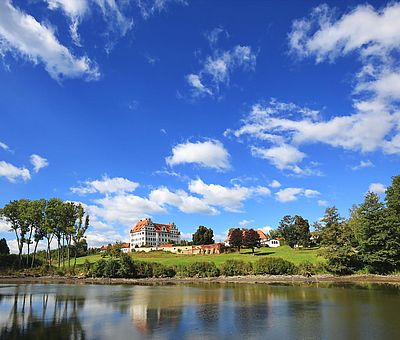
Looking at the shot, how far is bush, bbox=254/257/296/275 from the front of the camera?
6175 cm

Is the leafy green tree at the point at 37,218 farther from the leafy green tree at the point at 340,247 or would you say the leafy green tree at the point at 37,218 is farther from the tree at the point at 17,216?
the leafy green tree at the point at 340,247

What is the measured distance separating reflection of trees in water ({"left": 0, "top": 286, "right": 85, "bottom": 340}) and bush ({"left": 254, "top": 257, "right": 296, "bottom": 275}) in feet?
120

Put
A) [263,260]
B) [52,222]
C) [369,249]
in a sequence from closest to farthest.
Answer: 1. [369,249]
2. [263,260]
3. [52,222]

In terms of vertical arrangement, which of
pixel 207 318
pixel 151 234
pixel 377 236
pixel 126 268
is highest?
pixel 151 234

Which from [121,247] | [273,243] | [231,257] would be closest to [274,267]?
[231,257]

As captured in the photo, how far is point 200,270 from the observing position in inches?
2557

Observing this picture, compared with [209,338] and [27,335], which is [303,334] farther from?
[27,335]

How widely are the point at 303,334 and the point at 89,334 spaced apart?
34.3 feet

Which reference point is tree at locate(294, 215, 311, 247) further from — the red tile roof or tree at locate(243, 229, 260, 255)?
the red tile roof

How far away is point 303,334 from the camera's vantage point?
57.3 ft

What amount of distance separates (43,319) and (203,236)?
304ft

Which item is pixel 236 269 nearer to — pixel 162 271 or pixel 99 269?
pixel 162 271

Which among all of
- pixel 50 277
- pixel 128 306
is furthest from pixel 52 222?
pixel 128 306

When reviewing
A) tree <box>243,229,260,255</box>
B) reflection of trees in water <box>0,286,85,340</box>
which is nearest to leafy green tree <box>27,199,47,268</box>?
reflection of trees in water <box>0,286,85,340</box>
